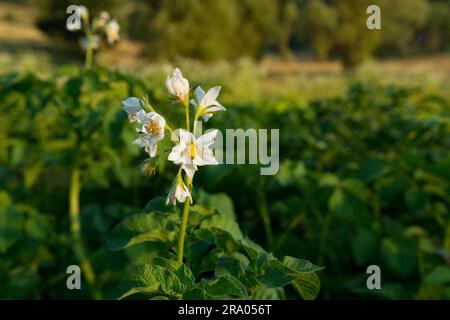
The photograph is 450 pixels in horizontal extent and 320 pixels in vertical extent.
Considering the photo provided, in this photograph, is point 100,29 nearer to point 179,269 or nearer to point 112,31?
point 112,31

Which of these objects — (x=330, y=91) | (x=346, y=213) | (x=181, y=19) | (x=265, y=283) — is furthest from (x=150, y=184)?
(x=181, y=19)

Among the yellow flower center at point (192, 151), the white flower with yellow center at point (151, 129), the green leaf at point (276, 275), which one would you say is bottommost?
the green leaf at point (276, 275)

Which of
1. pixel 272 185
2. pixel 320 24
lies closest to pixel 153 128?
pixel 272 185

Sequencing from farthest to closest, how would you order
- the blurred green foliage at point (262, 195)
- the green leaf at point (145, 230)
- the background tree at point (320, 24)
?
the background tree at point (320, 24) < the blurred green foliage at point (262, 195) < the green leaf at point (145, 230)

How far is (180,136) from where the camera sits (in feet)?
3.27

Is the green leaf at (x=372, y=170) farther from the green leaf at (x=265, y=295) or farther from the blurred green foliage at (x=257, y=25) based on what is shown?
the blurred green foliage at (x=257, y=25)

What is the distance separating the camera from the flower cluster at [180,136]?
3.31 feet

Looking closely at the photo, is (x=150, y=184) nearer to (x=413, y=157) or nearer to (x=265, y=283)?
(x=413, y=157)

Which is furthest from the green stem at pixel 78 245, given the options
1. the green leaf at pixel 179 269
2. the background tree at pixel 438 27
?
the background tree at pixel 438 27

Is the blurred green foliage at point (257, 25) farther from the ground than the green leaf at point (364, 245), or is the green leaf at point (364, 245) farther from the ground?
the blurred green foliage at point (257, 25)

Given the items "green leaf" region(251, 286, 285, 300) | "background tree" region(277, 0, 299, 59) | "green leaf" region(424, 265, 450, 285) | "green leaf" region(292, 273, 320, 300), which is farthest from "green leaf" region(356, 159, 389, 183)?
"background tree" region(277, 0, 299, 59)

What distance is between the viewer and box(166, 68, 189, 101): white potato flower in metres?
1.06

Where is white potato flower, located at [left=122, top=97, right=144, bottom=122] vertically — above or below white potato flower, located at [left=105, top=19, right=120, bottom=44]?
below

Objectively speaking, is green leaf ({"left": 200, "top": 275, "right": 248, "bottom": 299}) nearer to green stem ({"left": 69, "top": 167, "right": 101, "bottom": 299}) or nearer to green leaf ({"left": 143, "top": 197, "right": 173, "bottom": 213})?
green leaf ({"left": 143, "top": 197, "right": 173, "bottom": 213})
